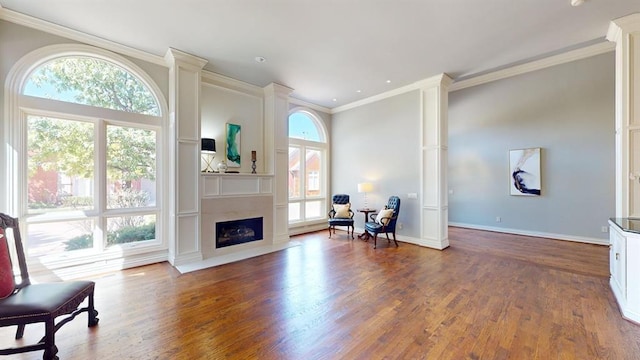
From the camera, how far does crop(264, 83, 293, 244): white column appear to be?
17.2ft

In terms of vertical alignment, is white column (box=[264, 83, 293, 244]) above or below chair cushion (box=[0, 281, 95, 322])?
above

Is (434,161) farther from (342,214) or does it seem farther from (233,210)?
(233,210)

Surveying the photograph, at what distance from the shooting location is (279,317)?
246cm

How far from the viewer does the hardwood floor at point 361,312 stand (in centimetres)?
198

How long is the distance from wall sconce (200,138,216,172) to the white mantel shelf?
40 cm

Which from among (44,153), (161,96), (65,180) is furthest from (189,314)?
(161,96)

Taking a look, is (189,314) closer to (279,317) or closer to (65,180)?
(279,317)

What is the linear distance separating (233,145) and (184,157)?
43.0 inches

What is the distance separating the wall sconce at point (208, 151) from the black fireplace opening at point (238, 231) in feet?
3.59

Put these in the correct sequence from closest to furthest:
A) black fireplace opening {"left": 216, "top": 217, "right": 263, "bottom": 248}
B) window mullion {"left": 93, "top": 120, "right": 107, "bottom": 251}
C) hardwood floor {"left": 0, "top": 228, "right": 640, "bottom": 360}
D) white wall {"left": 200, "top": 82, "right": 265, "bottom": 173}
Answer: hardwood floor {"left": 0, "top": 228, "right": 640, "bottom": 360}
window mullion {"left": 93, "top": 120, "right": 107, "bottom": 251}
black fireplace opening {"left": 216, "top": 217, "right": 263, "bottom": 248}
white wall {"left": 200, "top": 82, "right": 265, "bottom": 173}

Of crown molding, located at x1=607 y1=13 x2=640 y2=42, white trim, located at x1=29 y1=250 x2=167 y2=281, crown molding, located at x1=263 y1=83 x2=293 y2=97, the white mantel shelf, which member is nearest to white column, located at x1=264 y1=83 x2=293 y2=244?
crown molding, located at x1=263 y1=83 x2=293 y2=97

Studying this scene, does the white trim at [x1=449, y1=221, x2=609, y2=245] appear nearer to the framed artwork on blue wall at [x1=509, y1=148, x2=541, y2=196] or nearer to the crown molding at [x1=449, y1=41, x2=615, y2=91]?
the framed artwork on blue wall at [x1=509, y1=148, x2=541, y2=196]

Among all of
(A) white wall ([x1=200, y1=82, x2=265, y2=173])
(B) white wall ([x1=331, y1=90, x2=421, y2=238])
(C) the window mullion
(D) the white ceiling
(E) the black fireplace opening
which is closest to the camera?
(D) the white ceiling

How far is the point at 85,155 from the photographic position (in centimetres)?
353
